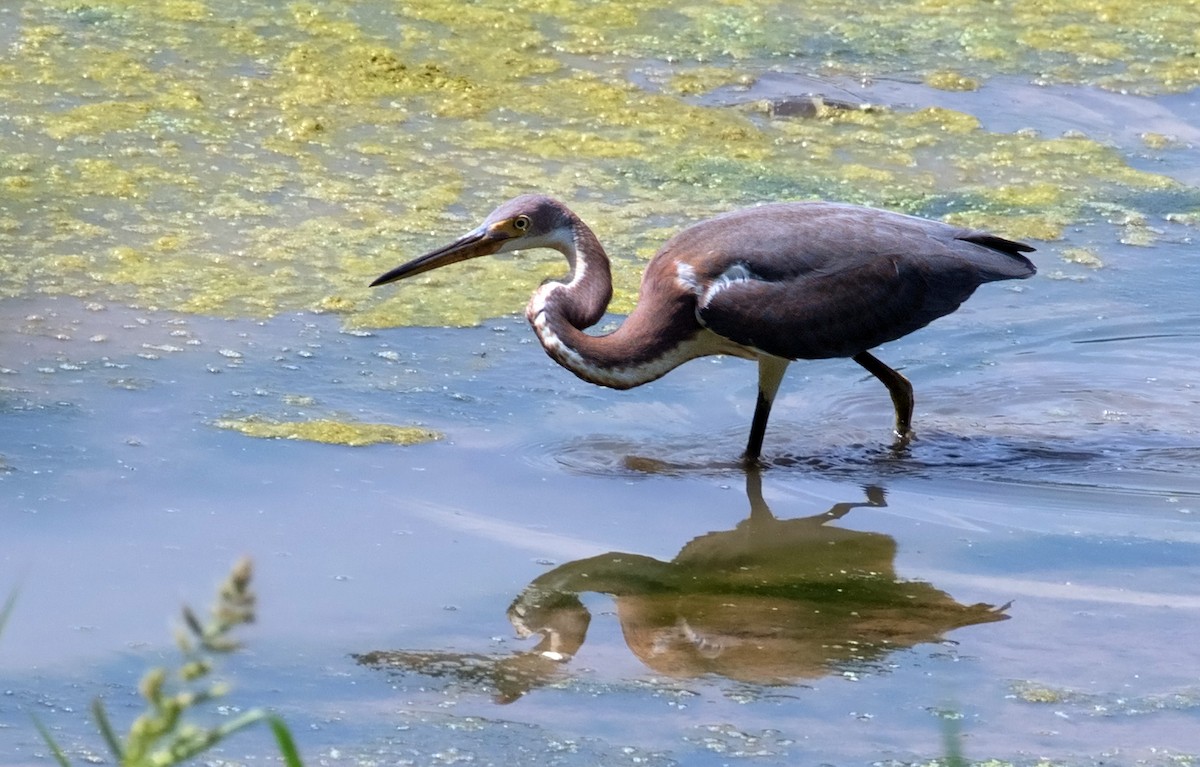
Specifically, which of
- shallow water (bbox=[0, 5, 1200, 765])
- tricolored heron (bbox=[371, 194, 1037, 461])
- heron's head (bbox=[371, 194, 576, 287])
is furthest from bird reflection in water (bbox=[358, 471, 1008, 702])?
heron's head (bbox=[371, 194, 576, 287])

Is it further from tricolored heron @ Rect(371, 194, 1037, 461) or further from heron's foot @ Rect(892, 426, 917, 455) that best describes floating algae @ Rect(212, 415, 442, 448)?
heron's foot @ Rect(892, 426, 917, 455)

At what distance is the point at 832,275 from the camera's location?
4.92 meters

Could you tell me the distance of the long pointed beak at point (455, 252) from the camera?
4.92 m

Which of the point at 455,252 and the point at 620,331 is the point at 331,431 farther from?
the point at 620,331

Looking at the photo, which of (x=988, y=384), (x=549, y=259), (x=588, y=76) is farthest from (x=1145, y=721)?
(x=588, y=76)

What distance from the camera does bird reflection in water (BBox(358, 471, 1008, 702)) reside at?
3.47m

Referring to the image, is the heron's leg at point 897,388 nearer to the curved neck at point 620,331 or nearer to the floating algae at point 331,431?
the curved neck at point 620,331

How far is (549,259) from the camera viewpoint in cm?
625

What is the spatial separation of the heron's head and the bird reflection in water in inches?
44.8

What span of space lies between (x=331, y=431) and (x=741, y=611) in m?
1.50

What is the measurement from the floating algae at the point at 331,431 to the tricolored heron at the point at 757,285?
448 millimetres

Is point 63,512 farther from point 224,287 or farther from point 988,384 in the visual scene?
point 988,384

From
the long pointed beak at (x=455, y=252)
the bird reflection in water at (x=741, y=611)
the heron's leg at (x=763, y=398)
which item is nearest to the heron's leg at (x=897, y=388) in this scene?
the heron's leg at (x=763, y=398)

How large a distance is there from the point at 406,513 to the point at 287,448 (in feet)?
1.75
